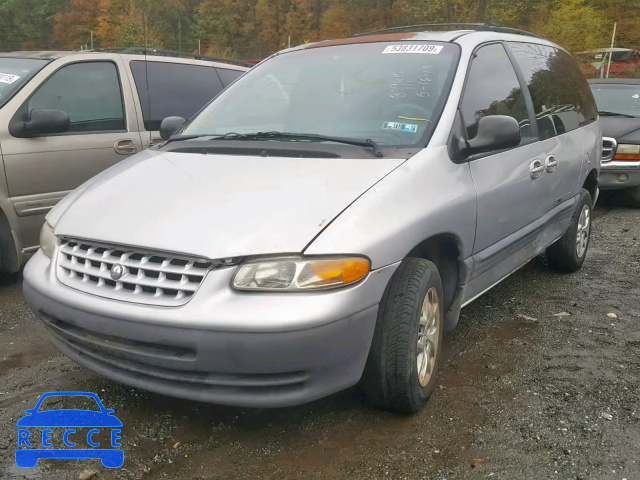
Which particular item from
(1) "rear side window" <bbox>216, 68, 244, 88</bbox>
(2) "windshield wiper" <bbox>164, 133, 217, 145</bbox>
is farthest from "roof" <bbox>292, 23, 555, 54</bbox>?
(1) "rear side window" <bbox>216, 68, 244, 88</bbox>

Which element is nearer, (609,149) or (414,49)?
(414,49)

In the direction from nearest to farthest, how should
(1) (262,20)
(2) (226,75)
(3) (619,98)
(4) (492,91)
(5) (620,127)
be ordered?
(4) (492,91)
(2) (226,75)
(5) (620,127)
(3) (619,98)
(1) (262,20)

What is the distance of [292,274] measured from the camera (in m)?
2.45

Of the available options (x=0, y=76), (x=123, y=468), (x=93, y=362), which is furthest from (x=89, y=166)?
(x=123, y=468)

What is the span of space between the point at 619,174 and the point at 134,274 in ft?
23.3

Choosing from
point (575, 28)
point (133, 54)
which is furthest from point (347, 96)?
point (575, 28)

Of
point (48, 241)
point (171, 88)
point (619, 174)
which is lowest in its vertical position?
point (619, 174)

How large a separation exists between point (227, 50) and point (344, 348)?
4238cm

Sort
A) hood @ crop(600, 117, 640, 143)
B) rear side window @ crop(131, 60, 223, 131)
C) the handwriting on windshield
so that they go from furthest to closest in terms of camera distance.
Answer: hood @ crop(600, 117, 640, 143)
rear side window @ crop(131, 60, 223, 131)
the handwriting on windshield

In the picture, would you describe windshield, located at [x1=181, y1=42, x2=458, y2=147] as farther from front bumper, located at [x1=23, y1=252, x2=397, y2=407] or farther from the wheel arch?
front bumper, located at [x1=23, y1=252, x2=397, y2=407]

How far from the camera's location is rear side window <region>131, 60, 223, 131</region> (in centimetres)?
550

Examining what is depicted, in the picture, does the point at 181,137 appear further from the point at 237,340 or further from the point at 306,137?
the point at 237,340

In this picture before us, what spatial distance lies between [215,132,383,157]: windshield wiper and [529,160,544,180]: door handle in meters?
1.32

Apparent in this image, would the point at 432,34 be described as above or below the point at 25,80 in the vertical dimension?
above
